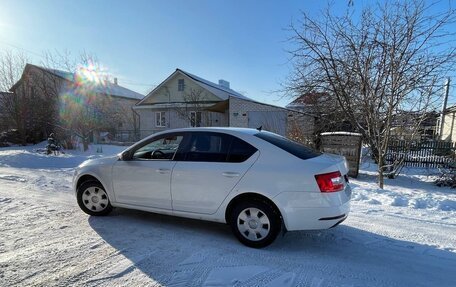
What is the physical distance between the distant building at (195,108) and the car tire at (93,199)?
1452 cm

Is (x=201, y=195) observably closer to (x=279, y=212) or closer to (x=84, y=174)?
(x=279, y=212)

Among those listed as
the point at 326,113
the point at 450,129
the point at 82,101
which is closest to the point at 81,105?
the point at 82,101

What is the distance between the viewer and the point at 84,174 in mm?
4949

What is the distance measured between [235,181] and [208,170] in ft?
1.40

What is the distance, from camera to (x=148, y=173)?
14.4 feet

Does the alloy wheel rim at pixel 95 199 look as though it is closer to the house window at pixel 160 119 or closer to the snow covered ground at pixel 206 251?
the snow covered ground at pixel 206 251

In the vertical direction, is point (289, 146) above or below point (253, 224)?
above

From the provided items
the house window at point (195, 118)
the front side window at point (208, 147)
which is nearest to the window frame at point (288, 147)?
the front side window at point (208, 147)

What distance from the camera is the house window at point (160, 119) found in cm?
2636

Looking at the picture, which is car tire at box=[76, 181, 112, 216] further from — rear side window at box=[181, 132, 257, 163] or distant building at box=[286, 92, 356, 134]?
distant building at box=[286, 92, 356, 134]

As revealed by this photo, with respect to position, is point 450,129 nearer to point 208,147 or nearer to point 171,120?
point 171,120

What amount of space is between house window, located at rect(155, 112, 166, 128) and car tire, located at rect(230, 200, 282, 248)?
2343cm

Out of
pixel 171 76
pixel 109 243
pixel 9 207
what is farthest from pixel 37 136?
pixel 109 243

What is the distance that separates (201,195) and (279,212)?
111cm
